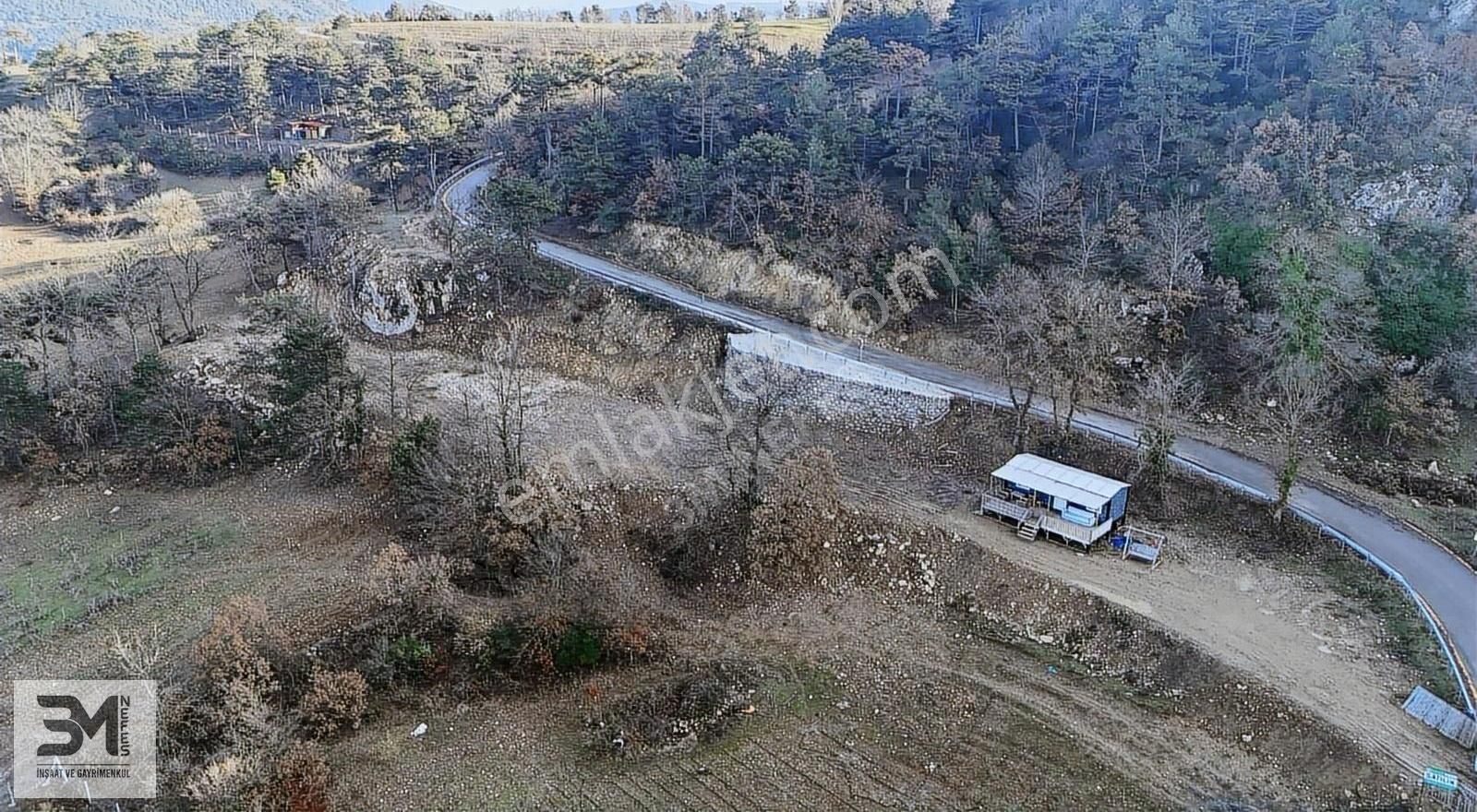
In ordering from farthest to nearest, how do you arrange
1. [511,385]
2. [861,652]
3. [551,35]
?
[551,35] < [511,385] < [861,652]

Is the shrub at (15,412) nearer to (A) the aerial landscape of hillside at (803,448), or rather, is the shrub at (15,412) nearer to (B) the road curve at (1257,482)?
(A) the aerial landscape of hillside at (803,448)

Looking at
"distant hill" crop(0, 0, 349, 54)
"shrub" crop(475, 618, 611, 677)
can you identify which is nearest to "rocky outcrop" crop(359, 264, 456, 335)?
"shrub" crop(475, 618, 611, 677)

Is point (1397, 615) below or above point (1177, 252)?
below

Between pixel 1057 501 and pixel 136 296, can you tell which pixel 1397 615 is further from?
pixel 136 296

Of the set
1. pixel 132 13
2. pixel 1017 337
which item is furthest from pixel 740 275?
pixel 132 13

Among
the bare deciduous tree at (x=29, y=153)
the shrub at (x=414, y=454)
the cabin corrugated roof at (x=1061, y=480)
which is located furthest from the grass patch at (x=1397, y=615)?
the bare deciduous tree at (x=29, y=153)

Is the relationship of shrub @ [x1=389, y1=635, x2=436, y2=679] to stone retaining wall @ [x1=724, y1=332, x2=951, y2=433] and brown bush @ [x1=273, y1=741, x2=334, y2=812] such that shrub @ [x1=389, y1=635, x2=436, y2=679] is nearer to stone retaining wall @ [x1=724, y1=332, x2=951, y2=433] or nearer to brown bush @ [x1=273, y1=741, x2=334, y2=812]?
brown bush @ [x1=273, y1=741, x2=334, y2=812]

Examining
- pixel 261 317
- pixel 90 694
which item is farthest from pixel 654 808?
pixel 261 317
